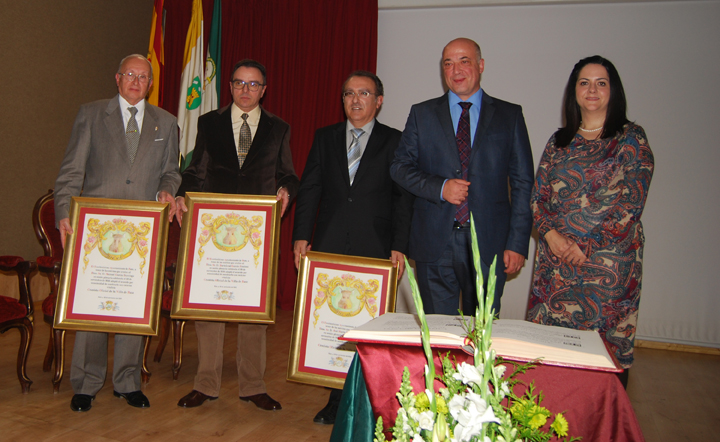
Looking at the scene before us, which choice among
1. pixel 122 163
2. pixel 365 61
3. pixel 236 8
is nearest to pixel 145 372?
pixel 122 163

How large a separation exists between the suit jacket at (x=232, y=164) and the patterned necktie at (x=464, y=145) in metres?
0.97

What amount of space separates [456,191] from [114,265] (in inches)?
72.1

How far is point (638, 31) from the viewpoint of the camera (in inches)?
192

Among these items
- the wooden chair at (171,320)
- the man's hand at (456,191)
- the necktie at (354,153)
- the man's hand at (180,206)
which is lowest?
the wooden chair at (171,320)

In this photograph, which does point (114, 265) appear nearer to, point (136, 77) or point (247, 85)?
point (136, 77)

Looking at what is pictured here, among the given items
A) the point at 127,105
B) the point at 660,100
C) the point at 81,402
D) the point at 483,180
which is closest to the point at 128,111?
the point at 127,105

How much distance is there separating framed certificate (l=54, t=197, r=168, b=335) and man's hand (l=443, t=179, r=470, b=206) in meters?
1.52

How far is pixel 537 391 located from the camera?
1.07 meters

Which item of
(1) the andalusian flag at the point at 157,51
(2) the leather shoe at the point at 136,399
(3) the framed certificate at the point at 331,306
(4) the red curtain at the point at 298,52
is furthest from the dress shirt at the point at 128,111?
(4) the red curtain at the point at 298,52

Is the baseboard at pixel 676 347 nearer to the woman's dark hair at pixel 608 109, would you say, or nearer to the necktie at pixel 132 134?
the woman's dark hair at pixel 608 109

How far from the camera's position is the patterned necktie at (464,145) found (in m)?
2.43

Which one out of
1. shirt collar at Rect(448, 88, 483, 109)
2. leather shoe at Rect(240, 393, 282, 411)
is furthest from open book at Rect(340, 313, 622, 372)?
leather shoe at Rect(240, 393, 282, 411)

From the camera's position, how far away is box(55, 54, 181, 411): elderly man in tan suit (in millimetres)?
2811

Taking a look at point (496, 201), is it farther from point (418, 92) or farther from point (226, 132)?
point (418, 92)
